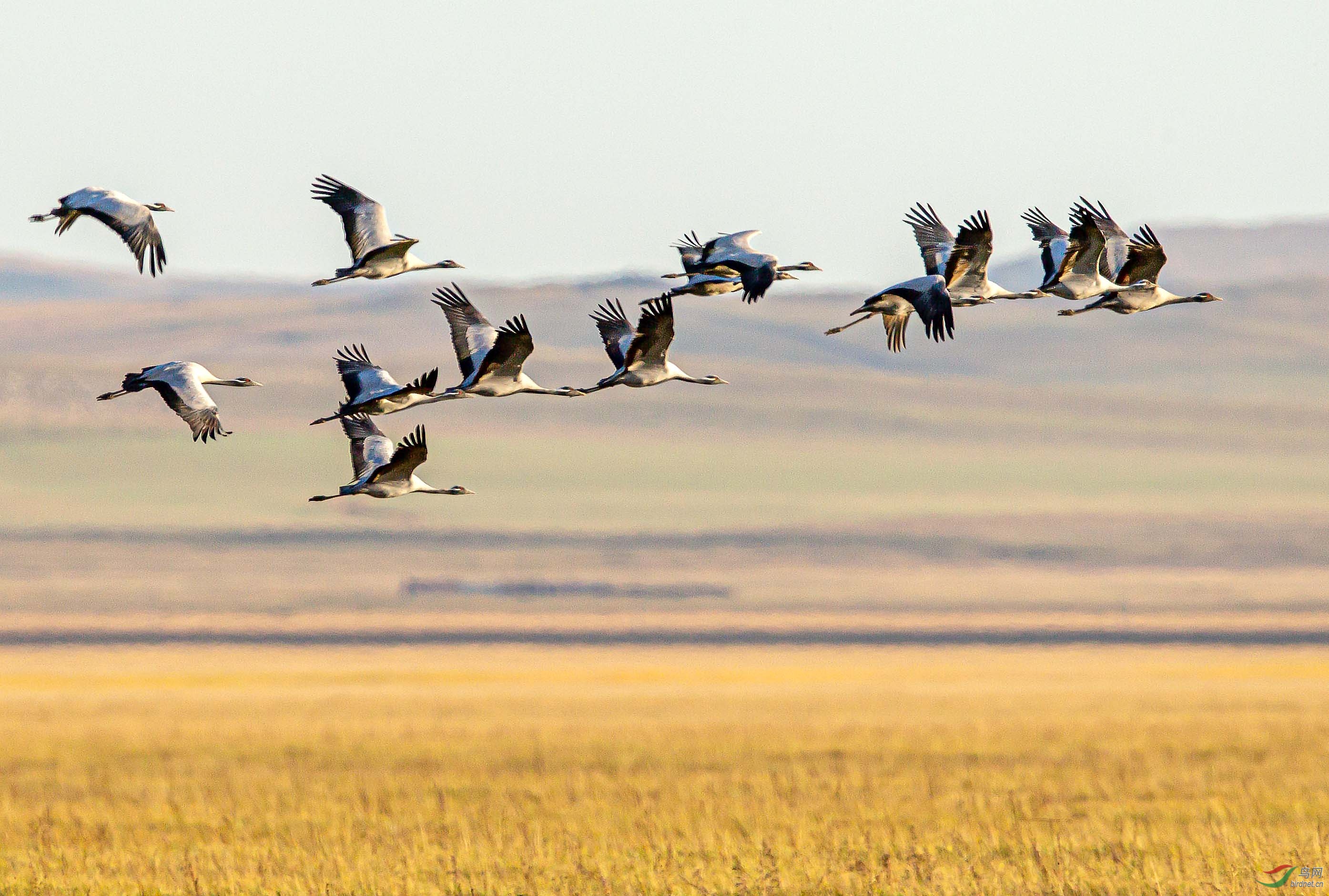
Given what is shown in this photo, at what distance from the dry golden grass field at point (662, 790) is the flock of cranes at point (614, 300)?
1518 cm

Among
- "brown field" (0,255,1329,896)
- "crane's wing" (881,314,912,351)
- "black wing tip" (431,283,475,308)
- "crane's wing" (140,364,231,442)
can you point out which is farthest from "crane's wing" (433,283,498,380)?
"brown field" (0,255,1329,896)

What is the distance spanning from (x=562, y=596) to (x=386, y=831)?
144190mm

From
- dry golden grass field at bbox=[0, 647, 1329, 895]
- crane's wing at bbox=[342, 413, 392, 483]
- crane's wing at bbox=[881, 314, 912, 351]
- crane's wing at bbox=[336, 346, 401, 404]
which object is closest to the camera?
crane's wing at bbox=[336, 346, 401, 404]

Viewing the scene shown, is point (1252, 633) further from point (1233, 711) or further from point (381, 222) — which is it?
point (381, 222)

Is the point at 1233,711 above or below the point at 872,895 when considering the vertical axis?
below

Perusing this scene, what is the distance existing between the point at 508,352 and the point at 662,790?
35755mm

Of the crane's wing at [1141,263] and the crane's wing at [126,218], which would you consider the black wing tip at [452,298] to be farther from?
the crane's wing at [1141,263]

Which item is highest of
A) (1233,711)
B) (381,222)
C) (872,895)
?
(381,222)

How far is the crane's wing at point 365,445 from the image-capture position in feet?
75.4

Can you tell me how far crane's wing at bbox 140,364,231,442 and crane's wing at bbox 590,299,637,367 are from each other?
443cm

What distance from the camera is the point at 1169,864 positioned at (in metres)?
37.8

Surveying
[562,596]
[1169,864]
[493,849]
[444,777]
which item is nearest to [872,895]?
[1169,864]

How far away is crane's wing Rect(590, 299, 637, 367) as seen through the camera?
2275cm

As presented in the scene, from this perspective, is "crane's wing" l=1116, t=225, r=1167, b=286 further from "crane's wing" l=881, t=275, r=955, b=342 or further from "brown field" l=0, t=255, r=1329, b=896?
"brown field" l=0, t=255, r=1329, b=896
